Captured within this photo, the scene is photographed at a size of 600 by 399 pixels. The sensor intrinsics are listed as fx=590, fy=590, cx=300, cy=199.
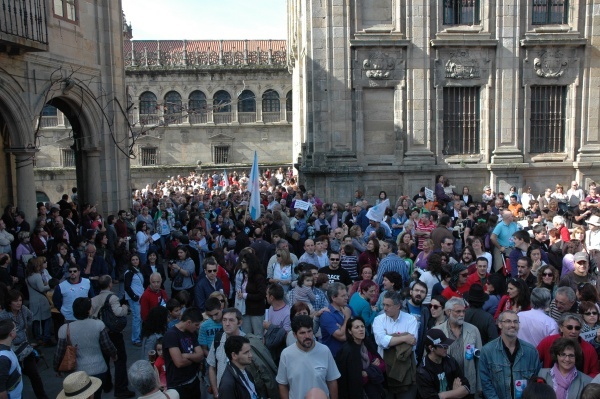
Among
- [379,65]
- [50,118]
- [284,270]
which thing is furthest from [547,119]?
[50,118]

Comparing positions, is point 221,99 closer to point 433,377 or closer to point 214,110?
point 214,110

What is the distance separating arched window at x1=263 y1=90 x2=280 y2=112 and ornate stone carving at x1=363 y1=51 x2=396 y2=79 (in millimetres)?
29609

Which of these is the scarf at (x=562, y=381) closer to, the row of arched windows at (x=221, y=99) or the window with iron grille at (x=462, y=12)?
the window with iron grille at (x=462, y=12)

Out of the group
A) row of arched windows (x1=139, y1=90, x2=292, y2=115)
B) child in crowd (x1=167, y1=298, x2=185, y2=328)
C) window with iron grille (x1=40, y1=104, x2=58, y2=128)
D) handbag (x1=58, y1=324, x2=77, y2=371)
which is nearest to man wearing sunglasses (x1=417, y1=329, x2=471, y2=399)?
child in crowd (x1=167, y1=298, x2=185, y2=328)

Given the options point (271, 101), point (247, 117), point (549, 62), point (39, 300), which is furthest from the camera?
point (271, 101)

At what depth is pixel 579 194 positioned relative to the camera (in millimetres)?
17656

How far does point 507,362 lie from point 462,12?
16.9 meters

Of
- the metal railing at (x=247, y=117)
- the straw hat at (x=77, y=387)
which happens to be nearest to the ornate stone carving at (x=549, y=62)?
the straw hat at (x=77, y=387)

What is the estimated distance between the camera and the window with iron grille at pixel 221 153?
4809 centimetres

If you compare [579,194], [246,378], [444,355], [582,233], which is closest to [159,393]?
[246,378]

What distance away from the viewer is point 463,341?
243 inches

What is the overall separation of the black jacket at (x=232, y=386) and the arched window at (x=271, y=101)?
146 feet

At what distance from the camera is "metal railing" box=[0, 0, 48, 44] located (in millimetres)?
12312

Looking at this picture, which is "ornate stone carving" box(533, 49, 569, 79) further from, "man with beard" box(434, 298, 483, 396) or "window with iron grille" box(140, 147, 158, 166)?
"window with iron grille" box(140, 147, 158, 166)
